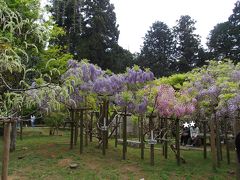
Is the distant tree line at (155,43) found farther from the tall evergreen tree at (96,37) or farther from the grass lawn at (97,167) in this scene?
the grass lawn at (97,167)

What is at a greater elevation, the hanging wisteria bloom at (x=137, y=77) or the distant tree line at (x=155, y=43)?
the distant tree line at (x=155, y=43)

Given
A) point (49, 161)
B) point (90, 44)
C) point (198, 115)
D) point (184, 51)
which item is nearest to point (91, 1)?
point (90, 44)

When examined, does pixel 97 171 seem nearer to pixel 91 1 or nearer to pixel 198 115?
pixel 198 115

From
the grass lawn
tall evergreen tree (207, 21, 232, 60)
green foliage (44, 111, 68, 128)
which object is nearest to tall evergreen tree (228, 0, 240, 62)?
tall evergreen tree (207, 21, 232, 60)

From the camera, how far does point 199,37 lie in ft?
95.9

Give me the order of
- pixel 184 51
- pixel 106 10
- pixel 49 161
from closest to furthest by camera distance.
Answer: pixel 49 161, pixel 106 10, pixel 184 51

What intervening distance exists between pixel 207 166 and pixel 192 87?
2749 millimetres

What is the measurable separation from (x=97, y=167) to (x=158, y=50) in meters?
22.6

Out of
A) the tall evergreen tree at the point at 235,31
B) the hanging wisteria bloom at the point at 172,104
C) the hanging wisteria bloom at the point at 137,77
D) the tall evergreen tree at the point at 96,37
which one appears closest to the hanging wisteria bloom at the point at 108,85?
the hanging wisteria bloom at the point at 137,77

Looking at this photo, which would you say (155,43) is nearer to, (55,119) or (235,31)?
(235,31)

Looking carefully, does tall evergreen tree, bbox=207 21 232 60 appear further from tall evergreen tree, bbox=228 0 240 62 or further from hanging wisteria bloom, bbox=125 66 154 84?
hanging wisteria bloom, bbox=125 66 154 84

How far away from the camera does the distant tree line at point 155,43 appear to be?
23.5 m

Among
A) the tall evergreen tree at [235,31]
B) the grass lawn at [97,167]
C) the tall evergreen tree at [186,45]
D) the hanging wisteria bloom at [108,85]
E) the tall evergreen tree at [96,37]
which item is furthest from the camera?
the tall evergreen tree at [186,45]

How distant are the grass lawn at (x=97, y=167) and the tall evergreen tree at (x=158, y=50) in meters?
18.1
